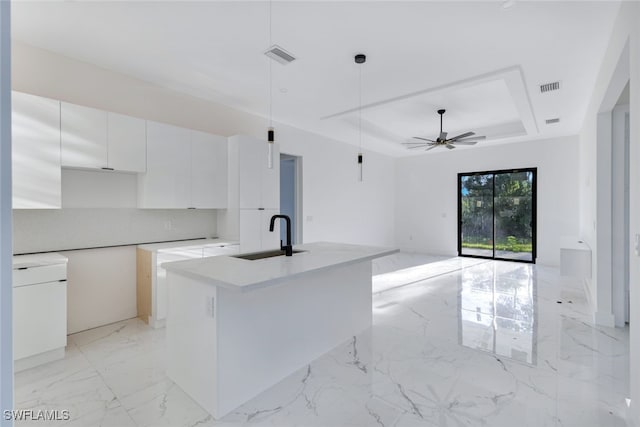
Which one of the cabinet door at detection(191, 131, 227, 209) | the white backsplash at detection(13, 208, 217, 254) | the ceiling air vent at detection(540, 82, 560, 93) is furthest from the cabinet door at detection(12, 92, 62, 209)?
the ceiling air vent at detection(540, 82, 560, 93)

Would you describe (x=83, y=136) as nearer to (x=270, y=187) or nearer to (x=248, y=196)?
(x=248, y=196)

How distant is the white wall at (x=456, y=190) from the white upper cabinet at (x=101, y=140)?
6829 mm

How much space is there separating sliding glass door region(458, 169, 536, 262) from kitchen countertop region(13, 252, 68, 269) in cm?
773

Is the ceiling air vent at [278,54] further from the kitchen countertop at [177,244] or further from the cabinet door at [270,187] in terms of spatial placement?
the kitchen countertop at [177,244]

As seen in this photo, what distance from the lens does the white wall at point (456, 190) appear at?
252 inches

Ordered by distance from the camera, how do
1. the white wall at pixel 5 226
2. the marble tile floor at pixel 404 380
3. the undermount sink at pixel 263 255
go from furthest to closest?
1. the undermount sink at pixel 263 255
2. the marble tile floor at pixel 404 380
3. the white wall at pixel 5 226

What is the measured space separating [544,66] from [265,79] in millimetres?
3065

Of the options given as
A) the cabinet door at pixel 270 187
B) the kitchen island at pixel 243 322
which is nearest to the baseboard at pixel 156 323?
Answer: the kitchen island at pixel 243 322

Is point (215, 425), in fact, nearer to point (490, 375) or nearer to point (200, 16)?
point (490, 375)

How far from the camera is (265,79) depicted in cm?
359

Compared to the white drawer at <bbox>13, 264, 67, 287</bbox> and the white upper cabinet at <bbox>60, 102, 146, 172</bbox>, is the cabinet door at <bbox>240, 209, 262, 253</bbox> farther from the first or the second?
the white drawer at <bbox>13, 264, 67, 287</bbox>

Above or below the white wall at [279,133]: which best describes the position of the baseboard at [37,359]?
below

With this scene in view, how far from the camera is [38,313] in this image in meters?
2.51

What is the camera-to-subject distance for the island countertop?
1.74 metres
